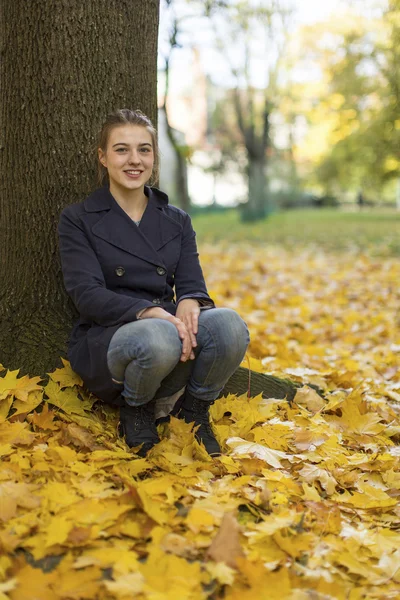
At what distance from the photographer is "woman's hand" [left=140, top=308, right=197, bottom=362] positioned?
8.14 feet

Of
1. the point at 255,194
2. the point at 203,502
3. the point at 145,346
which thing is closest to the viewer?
the point at 203,502

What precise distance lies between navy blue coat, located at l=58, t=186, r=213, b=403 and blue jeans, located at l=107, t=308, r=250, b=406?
0.10 metres

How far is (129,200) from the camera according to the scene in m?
2.92

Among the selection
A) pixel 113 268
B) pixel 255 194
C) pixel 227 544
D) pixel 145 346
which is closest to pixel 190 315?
pixel 145 346

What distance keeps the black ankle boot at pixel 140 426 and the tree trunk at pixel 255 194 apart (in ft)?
66.8

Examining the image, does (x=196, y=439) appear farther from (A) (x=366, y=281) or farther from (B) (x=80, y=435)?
(A) (x=366, y=281)

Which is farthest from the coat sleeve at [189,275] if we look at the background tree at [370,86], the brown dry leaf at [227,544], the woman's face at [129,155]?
the background tree at [370,86]

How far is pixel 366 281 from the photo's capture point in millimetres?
8930

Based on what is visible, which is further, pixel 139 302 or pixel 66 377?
pixel 66 377

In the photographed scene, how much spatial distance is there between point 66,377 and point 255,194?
66.9 feet

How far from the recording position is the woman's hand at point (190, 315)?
2.53m

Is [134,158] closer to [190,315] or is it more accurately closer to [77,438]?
[190,315]

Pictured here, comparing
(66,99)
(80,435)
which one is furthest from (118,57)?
(80,435)

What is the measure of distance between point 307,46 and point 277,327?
22.4 meters
